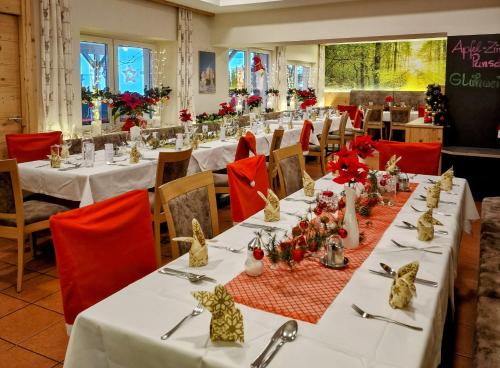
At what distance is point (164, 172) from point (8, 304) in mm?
1378

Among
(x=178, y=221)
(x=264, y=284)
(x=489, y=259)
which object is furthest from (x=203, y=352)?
(x=489, y=259)

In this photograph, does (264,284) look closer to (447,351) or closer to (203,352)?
(203,352)

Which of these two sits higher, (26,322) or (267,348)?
(267,348)

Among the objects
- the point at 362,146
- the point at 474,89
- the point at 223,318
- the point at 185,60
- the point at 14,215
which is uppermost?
the point at 185,60

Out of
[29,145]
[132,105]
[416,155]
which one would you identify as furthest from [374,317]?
[29,145]

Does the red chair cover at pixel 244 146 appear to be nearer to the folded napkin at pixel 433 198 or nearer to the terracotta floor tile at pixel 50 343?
the folded napkin at pixel 433 198

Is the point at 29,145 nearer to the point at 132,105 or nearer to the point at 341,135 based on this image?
→ the point at 132,105

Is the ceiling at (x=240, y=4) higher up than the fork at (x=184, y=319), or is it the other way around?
the ceiling at (x=240, y=4)

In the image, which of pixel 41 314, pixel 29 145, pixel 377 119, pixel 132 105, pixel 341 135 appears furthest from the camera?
pixel 377 119

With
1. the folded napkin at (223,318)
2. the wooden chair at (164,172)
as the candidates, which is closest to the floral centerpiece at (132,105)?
the wooden chair at (164,172)

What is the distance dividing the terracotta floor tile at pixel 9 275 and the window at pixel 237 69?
721cm

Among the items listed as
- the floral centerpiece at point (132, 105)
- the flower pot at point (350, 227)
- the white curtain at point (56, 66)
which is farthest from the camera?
the white curtain at point (56, 66)

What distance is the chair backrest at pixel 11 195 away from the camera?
10.5 feet

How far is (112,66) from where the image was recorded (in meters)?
7.36
